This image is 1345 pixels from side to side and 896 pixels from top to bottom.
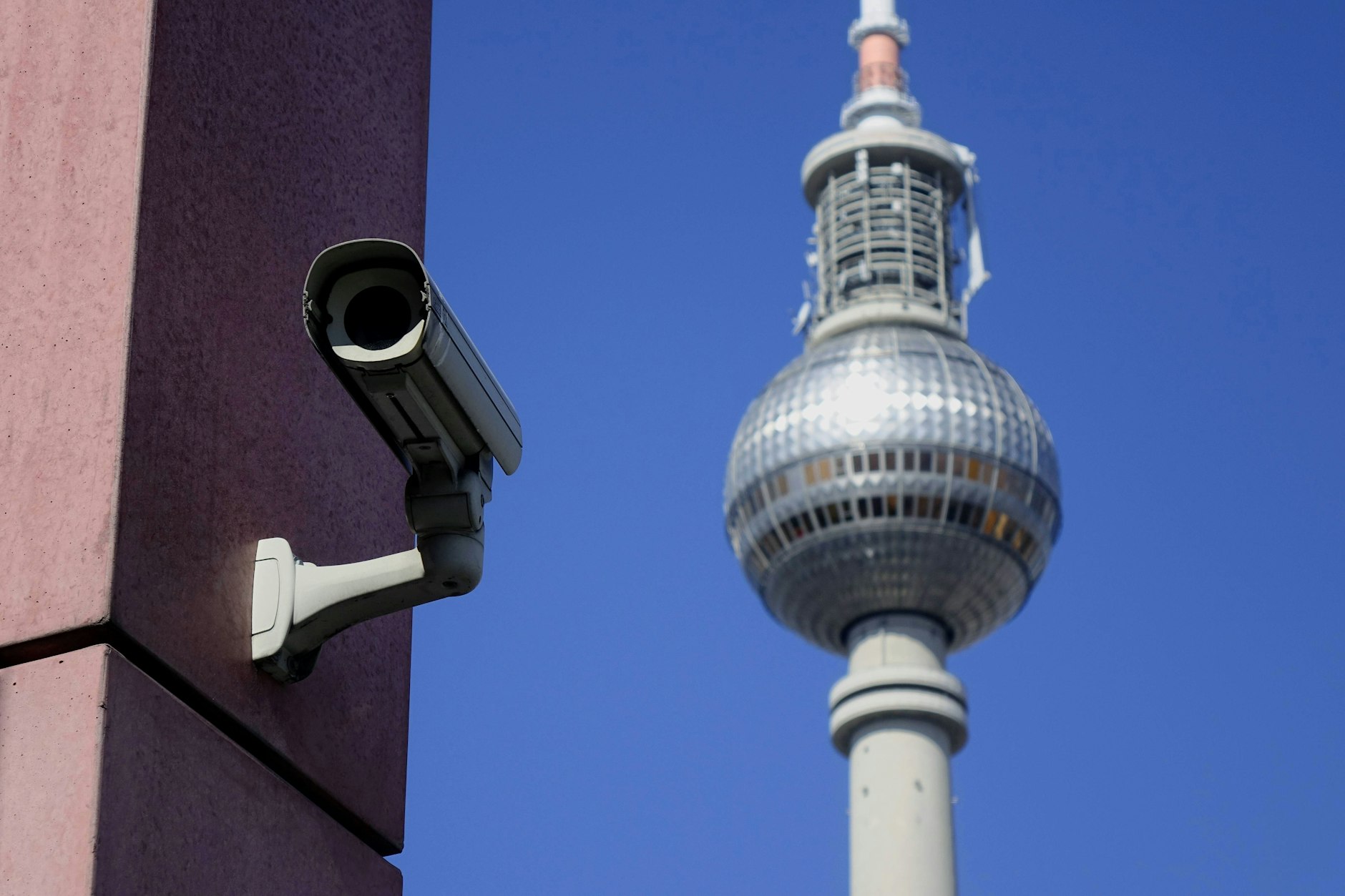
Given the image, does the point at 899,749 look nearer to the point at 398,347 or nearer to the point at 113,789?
the point at 398,347

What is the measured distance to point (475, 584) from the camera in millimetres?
3910

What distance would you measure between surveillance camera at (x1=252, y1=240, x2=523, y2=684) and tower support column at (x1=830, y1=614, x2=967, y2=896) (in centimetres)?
6091

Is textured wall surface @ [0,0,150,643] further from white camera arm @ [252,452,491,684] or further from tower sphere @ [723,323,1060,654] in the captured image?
tower sphere @ [723,323,1060,654]

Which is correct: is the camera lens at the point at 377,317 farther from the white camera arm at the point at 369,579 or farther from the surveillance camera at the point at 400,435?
the white camera arm at the point at 369,579

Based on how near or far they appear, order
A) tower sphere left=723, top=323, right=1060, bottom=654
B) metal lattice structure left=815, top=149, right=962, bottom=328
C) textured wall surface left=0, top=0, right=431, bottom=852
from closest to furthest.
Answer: textured wall surface left=0, top=0, right=431, bottom=852, tower sphere left=723, top=323, right=1060, bottom=654, metal lattice structure left=815, top=149, right=962, bottom=328

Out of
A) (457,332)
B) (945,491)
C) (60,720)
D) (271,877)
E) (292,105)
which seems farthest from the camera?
(945,491)

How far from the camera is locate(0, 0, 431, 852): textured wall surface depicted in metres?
3.56

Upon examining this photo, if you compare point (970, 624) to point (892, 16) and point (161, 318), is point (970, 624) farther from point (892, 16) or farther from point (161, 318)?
point (161, 318)

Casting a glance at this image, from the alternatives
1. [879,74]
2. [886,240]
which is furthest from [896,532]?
[879,74]

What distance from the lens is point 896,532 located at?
65.9m

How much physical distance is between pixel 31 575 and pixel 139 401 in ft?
1.12

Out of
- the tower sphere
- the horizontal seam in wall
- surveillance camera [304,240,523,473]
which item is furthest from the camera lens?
the tower sphere

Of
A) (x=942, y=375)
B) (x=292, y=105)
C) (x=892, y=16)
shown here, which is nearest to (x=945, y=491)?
(x=942, y=375)

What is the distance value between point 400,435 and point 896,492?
63.0 m
